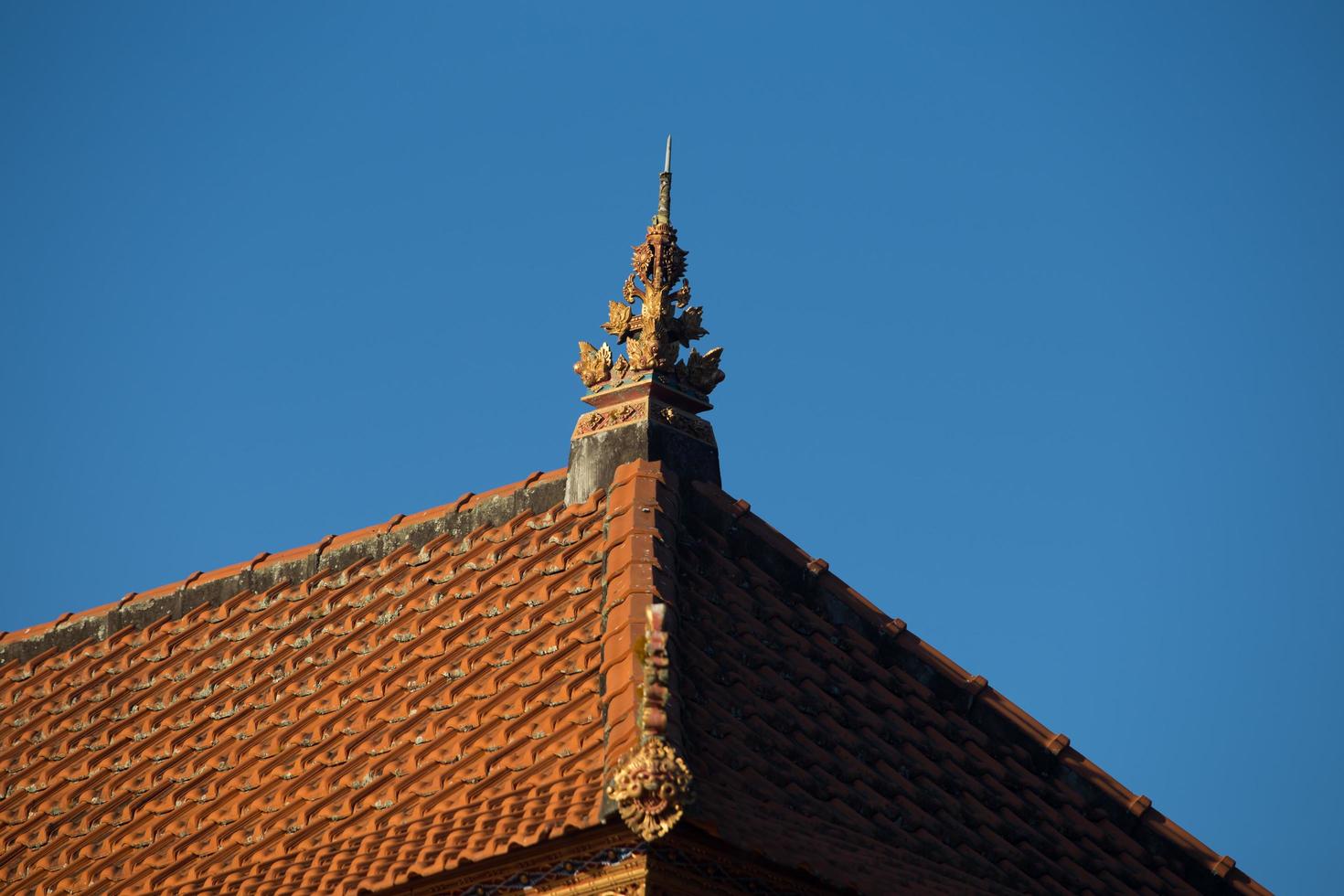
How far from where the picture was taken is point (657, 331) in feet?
55.6

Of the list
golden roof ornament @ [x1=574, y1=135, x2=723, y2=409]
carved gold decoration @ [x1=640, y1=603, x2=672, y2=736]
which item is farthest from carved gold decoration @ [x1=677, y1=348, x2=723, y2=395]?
carved gold decoration @ [x1=640, y1=603, x2=672, y2=736]

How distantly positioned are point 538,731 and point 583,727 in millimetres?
394

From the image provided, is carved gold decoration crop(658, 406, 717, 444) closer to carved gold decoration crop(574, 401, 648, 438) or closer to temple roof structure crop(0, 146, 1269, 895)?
temple roof structure crop(0, 146, 1269, 895)

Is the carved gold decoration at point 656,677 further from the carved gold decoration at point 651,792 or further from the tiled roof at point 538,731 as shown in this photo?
the carved gold decoration at point 651,792

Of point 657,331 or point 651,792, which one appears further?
point 657,331

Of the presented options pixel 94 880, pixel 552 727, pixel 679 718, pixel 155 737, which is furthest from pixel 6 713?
pixel 679 718

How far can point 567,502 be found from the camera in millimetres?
16719

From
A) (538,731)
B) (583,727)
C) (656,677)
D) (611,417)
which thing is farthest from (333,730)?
(656,677)

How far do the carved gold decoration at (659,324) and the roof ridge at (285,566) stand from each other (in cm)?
93

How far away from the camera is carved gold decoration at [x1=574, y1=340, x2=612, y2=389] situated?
17.1m

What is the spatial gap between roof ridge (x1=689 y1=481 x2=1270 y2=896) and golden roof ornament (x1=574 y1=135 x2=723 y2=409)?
0.91 metres

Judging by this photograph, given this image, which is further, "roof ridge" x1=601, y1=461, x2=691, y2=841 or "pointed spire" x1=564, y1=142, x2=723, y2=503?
"pointed spire" x1=564, y1=142, x2=723, y2=503

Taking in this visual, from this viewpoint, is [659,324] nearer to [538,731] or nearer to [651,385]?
[651,385]

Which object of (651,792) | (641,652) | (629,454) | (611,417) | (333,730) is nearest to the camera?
(651,792)
